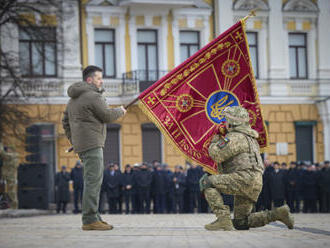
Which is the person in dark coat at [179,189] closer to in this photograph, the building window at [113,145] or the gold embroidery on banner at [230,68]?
the building window at [113,145]

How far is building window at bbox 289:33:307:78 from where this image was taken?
30.0m

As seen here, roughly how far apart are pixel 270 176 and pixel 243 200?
13681 millimetres

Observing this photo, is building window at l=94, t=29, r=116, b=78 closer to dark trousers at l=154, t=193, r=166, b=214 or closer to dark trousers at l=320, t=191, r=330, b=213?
dark trousers at l=154, t=193, r=166, b=214

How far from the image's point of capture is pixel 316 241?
6.90 m

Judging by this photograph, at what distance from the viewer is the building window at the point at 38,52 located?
24.2 m

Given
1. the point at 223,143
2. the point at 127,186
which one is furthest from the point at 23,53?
the point at 223,143

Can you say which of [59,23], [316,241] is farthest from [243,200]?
[59,23]

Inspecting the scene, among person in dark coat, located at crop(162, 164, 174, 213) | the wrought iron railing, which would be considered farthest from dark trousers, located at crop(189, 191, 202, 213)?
the wrought iron railing

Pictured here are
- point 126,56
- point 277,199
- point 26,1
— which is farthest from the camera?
point 126,56

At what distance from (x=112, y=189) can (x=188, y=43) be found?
9.25m

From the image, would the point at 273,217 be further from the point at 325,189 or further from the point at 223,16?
the point at 223,16

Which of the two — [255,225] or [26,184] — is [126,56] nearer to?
[26,184]

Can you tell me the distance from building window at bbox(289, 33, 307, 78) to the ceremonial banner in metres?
20.3

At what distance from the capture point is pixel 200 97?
32.8 feet
